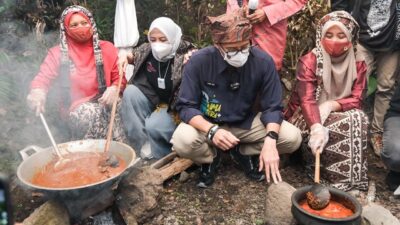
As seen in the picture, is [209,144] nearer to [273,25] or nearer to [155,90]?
[155,90]

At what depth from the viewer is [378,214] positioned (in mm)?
3133

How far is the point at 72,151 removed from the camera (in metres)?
3.60

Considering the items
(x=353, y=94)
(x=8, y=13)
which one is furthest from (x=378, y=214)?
(x=8, y=13)

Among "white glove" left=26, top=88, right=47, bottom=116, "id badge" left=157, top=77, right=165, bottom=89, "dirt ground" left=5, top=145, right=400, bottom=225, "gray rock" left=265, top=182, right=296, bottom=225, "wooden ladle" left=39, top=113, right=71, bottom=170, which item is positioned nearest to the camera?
"gray rock" left=265, top=182, right=296, bottom=225


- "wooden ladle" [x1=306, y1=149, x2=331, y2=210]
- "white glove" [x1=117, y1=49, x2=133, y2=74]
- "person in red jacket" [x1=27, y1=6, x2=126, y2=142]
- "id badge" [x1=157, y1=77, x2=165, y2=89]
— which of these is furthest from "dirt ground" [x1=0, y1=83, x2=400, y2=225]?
"white glove" [x1=117, y1=49, x2=133, y2=74]

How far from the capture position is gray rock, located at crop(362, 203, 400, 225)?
308 centimetres

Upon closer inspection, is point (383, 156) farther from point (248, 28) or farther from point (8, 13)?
point (8, 13)

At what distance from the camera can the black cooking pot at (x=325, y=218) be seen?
2.71 m

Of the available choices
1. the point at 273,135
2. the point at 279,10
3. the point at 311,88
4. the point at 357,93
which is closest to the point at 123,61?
the point at 279,10

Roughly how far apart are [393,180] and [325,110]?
895mm

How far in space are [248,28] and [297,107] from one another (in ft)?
3.66

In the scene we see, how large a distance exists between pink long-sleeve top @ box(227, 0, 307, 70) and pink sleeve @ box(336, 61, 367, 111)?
0.81 metres

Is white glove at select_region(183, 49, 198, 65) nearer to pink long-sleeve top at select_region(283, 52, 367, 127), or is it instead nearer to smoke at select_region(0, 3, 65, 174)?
pink long-sleeve top at select_region(283, 52, 367, 127)

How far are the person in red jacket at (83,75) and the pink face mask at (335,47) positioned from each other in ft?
6.68
